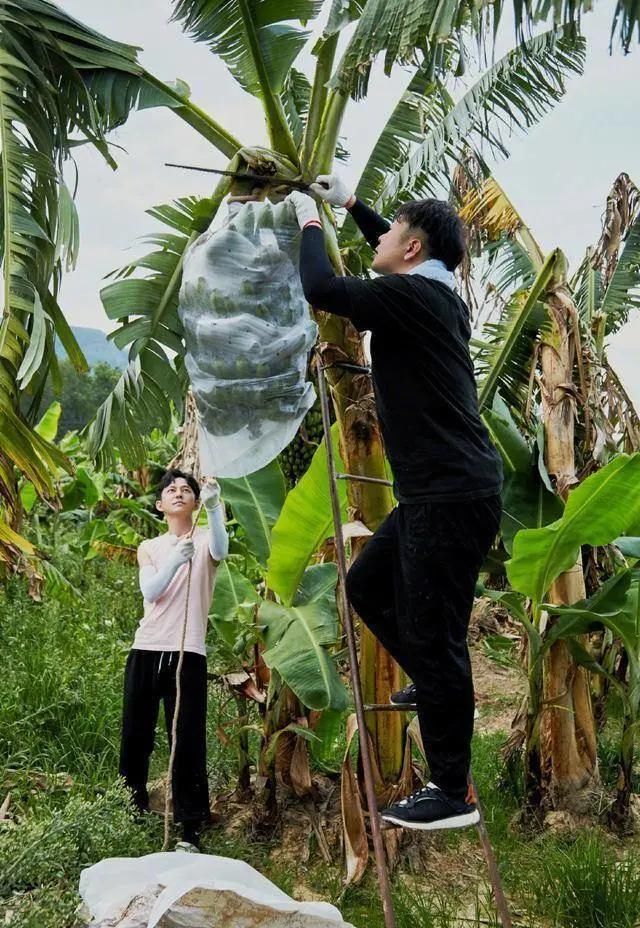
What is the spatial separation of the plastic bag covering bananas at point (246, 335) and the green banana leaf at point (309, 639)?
1012 millimetres

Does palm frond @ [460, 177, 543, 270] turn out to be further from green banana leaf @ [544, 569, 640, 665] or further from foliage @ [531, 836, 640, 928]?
foliage @ [531, 836, 640, 928]

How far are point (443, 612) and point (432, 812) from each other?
0.58 metres

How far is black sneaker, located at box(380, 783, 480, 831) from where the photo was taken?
2.69 meters

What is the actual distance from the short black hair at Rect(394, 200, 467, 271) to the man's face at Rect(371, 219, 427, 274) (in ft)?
0.07

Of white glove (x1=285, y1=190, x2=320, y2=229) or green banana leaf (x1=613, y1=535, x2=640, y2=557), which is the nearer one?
white glove (x1=285, y1=190, x2=320, y2=229)

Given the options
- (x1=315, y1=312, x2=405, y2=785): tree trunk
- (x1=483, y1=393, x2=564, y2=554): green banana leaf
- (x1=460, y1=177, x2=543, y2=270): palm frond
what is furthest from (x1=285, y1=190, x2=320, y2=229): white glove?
(x1=460, y1=177, x2=543, y2=270): palm frond

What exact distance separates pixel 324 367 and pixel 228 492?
4.15ft

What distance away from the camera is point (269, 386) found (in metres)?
3.15

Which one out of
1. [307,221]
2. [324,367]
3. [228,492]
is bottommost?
[228,492]

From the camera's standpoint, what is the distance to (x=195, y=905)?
2787 millimetres

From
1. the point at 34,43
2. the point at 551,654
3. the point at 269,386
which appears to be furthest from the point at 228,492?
the point at 34,43

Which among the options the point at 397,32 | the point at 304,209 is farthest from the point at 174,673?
the point at 397,32

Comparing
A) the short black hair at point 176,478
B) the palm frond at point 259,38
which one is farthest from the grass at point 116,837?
the palm frond at point 259,38

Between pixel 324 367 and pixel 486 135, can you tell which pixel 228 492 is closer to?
pixel 324 367
